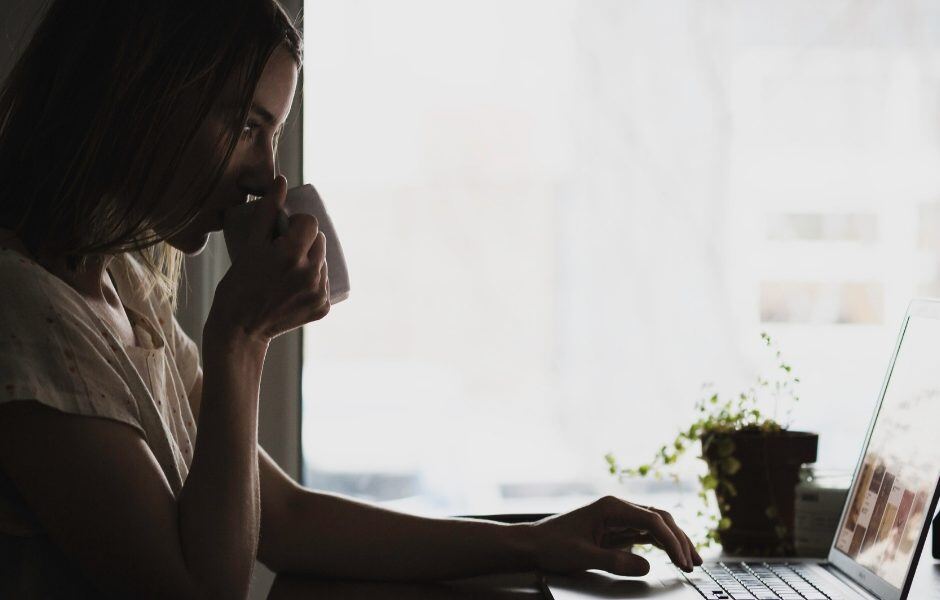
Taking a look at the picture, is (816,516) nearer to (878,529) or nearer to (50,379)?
(878,529)

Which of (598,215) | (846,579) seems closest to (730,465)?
(846,579)

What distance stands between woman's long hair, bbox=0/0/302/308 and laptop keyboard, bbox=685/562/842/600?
630 millimetres

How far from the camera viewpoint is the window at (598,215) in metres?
1.71

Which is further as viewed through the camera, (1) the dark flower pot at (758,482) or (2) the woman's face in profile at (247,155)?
(1) the dark flower pot at (758,482)

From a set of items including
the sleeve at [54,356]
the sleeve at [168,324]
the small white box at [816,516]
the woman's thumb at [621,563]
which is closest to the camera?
the sleeve at [54,356]

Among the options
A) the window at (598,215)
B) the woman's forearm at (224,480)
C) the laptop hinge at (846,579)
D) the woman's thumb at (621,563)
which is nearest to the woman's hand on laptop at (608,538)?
the woman's thumb at (621,563)

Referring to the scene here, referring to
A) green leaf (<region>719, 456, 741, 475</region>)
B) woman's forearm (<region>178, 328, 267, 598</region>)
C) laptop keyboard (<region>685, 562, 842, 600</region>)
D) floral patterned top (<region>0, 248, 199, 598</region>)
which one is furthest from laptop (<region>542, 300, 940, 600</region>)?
floral patterned top (<region>0, 248, 199, 598</region>)

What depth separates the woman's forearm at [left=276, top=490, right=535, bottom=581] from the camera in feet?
3.52

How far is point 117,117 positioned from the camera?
90 centimetres

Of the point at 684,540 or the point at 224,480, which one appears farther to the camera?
the point at 684,540

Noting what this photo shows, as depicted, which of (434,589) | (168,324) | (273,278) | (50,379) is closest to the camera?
(50,379)

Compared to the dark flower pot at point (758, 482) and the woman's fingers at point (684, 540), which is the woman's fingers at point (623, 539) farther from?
the dark flower pot at point (758, 482)

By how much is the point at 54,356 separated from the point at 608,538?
1.97 feet

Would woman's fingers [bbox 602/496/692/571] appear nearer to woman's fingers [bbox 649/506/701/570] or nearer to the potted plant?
woman's fingers [bbox 649/506/701/570]
